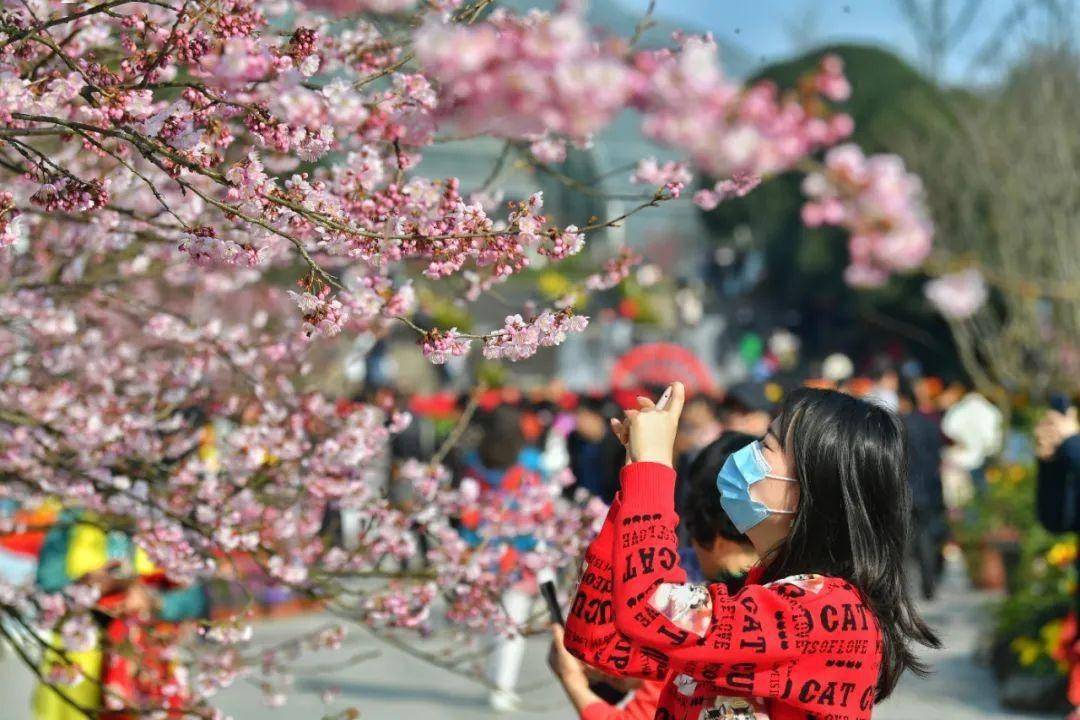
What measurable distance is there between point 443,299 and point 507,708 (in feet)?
13.1

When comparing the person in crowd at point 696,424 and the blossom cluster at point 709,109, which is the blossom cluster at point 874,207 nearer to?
the blossom cluster at point 709,109

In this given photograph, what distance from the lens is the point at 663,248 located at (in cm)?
4031

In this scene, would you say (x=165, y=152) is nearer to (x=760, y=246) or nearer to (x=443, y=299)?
(x=443, y=299)

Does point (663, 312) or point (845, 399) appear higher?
point (663, 312)

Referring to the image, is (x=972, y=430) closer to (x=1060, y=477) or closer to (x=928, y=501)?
(x=928, y=501)

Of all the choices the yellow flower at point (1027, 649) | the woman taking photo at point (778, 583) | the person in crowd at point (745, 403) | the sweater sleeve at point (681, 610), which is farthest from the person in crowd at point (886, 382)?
the sweater sleeve at point (681, 610)

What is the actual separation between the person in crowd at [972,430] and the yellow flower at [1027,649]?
5836 mm

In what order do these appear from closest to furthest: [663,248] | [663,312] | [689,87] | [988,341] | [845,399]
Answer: [845,399]
[689,87]
[988,341]
[663,312]
[663,248]

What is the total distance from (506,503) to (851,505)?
2.94 meters

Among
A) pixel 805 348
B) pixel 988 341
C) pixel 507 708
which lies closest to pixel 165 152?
pixel 507 708

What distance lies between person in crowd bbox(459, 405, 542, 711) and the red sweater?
78.4 inches

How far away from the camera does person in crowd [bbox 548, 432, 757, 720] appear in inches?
133

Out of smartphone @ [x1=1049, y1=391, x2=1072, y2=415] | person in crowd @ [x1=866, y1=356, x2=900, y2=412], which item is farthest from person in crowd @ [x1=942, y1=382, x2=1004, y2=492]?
smartphone @ [x1=1049, y1=391, x2=1072, y2=415]

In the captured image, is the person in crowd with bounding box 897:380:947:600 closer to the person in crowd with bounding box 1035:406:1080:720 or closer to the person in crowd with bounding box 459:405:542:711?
the person in crowd with bounding box 459:405:542:711
